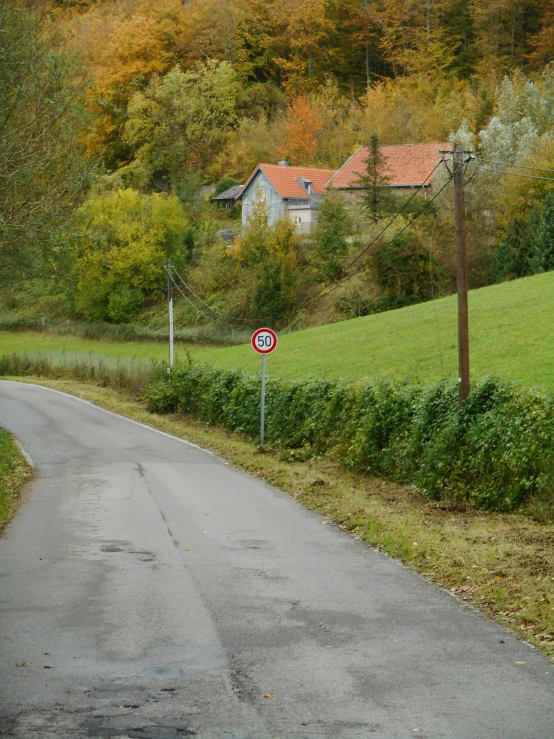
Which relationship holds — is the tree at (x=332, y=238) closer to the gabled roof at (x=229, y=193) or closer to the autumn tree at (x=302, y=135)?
the gabled roof at (x=229, y=193)

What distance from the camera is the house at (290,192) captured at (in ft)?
260

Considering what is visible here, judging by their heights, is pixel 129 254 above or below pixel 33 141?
above

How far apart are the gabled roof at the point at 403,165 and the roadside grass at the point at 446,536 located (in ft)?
172

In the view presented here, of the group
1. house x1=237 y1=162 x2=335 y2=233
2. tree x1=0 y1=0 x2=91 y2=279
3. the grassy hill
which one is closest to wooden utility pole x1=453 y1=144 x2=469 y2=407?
the grassy hill

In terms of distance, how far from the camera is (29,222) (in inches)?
705

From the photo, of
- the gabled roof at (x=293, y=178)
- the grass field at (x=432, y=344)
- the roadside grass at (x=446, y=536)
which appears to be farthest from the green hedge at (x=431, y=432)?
the gabled roof at (x=293, y=178)

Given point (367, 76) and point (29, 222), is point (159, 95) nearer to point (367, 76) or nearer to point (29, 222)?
point (367, 76)

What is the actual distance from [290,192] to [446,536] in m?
67.3

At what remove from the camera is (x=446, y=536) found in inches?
563

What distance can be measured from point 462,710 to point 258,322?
63.5 meters

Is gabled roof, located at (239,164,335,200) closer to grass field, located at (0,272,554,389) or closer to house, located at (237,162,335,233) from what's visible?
house, located at (237,162,335,233)

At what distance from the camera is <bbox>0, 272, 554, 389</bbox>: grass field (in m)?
33.5

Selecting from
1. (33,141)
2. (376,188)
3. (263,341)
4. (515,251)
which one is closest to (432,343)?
(263,341)

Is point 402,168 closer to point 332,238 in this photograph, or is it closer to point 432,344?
point 332,238
